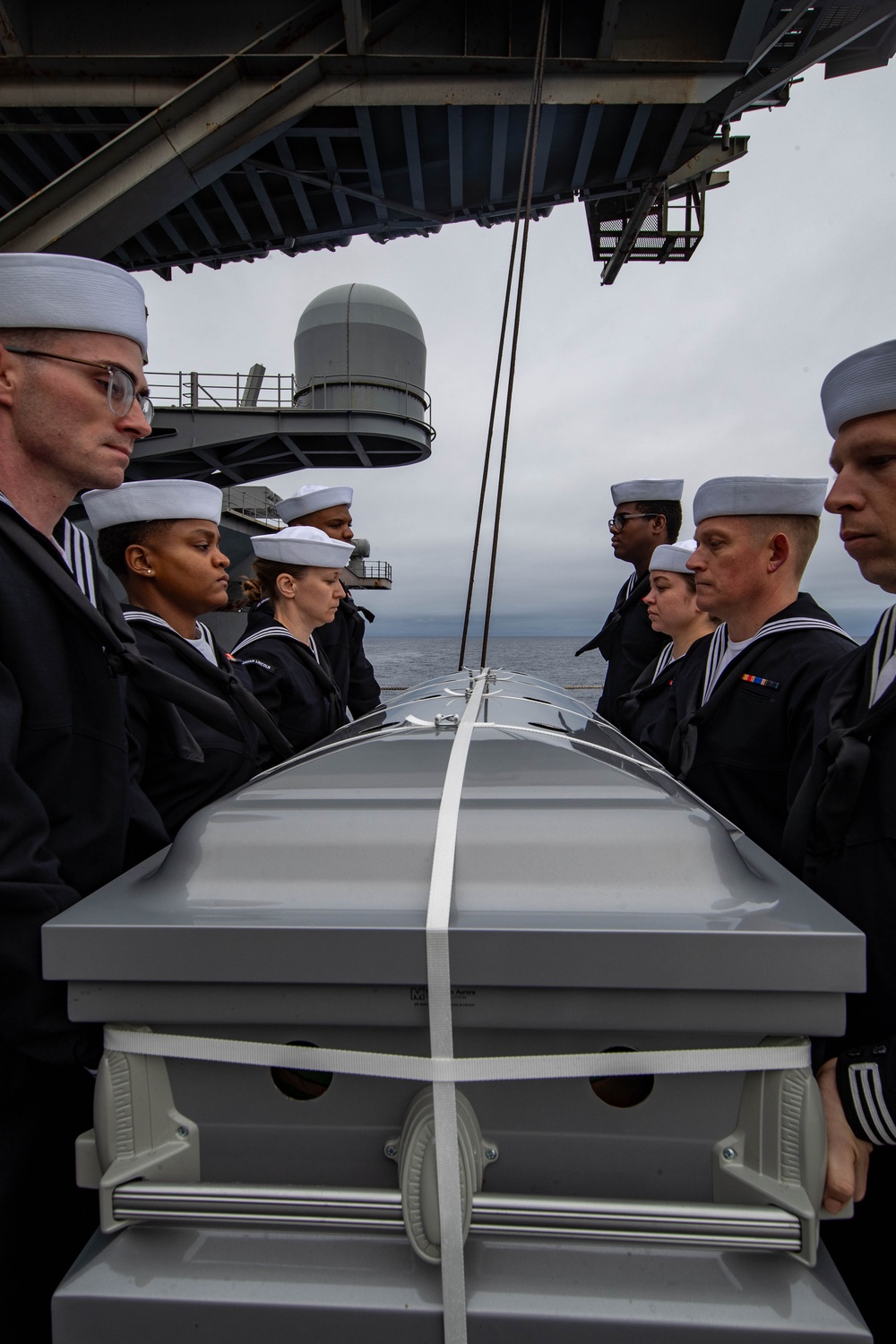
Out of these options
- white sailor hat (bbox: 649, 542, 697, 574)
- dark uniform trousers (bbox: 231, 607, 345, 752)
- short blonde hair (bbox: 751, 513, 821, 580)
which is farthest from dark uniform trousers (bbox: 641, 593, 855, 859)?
dark uniform trousers (bbox: 231, 607, 345, 752)

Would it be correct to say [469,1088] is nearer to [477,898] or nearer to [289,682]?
[477,898]

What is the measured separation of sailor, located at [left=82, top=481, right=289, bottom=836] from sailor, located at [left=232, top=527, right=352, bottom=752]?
50cm

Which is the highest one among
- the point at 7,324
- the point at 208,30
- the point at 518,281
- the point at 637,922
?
the point at 208,30

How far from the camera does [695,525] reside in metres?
2.08

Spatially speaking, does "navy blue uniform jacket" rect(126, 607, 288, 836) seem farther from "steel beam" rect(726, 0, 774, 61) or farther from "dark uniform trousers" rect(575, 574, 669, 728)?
"steel beam" rect(726, 0, 774, 61)

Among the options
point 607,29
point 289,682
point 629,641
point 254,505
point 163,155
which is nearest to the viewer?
point 289,682

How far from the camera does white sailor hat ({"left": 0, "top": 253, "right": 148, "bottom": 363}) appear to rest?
1198 millimetres

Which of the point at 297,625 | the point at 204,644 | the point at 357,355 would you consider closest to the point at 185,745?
the point at 204,644

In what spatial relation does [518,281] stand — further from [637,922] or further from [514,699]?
[637,922]

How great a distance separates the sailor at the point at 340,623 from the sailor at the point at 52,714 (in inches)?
88.5

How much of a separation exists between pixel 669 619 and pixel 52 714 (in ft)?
7.83

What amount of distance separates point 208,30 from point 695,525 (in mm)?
5659

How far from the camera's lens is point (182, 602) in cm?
200

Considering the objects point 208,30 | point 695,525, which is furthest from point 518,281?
point 208,30
